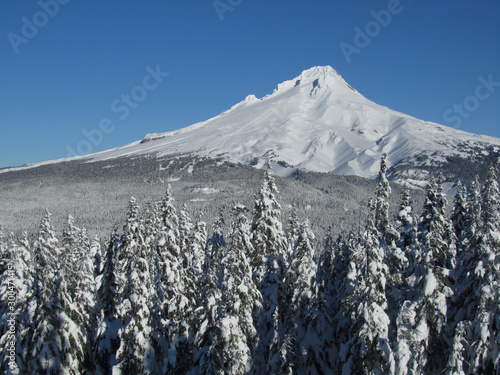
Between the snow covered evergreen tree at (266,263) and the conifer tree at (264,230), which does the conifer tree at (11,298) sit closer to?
the snow covered evergreen tree at (266,263)

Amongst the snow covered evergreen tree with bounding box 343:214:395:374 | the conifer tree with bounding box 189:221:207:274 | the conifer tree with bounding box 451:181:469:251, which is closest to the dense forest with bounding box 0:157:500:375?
the snow covered evergreen tree with bounding box 343:214:395:374

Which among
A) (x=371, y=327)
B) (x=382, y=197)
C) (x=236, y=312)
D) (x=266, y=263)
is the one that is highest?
(x=382, y=197)

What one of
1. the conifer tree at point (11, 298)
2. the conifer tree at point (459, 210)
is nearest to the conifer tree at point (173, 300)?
the conifer tree at point (11, 298)

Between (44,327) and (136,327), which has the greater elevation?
(44,327)

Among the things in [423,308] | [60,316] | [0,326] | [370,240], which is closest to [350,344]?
[423,308]

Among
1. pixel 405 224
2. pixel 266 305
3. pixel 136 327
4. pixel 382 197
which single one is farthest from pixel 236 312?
pixel 405 224

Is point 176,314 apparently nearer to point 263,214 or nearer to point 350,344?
point 263,214

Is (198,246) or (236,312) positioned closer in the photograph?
(236,312)

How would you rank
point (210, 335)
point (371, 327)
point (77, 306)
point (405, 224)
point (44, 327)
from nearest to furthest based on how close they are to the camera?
A: point (371, 327) < point (210, 335) < point (44, 327) < point (77, 306) < point (405, 224)

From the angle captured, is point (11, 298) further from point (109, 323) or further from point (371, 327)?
point (371, 327)

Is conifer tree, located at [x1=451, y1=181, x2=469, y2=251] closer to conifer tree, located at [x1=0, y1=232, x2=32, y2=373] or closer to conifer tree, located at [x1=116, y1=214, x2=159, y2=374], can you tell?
conifer tree, located at [x1=116, y1=214, x2=159, y2=374]
